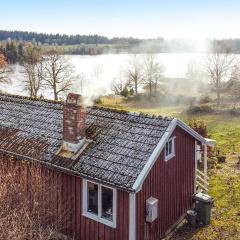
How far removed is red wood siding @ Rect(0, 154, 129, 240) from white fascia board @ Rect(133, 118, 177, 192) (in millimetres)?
999

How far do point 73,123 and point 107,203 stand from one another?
3.12 meters

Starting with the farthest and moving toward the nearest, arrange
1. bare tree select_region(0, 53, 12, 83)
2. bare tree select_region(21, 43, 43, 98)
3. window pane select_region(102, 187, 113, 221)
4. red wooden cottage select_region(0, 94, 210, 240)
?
bare tree select_region(0, 53, 12, 83) → bare tree select_region(21, 43, 43, 98) → window pane select_region(102, 187, 113, 221) → red wooden cottage select_region(0, 94, 210, 240)

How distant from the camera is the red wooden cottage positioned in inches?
533

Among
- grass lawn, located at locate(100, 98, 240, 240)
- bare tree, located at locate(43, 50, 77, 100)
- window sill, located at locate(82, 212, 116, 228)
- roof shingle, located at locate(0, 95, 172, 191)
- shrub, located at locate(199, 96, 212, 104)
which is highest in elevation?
bare tree, located at locate(43, 50, 77, 100)

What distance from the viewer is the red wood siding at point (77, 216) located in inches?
535

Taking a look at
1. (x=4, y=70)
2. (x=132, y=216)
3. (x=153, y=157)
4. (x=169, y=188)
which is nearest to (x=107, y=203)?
(x=132, y=216)

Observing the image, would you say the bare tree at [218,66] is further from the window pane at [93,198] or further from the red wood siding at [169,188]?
the window pane at [93,198]

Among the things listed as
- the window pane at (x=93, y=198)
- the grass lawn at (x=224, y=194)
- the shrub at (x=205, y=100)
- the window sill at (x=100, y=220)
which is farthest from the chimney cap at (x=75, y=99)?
the shrub at (x=205, y=100)

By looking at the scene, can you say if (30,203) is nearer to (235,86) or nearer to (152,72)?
(235,86)

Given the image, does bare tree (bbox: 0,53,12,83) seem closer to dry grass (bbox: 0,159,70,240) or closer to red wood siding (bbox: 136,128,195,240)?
dry grass (bbox: 0,159,70,240)

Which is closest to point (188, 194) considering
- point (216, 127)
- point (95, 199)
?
point (95, 199)

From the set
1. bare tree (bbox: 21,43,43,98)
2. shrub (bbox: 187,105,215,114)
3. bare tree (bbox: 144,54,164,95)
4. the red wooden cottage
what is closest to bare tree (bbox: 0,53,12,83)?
bare tree (bbox: 21,43,43,98)

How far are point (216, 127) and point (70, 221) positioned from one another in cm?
2793

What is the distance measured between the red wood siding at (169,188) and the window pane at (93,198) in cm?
157
